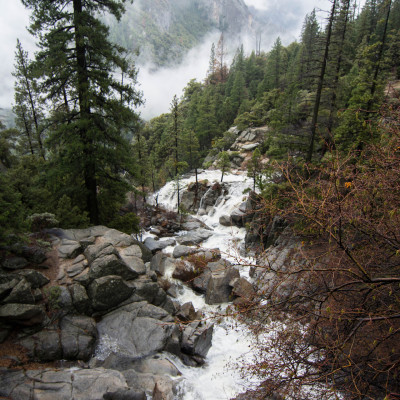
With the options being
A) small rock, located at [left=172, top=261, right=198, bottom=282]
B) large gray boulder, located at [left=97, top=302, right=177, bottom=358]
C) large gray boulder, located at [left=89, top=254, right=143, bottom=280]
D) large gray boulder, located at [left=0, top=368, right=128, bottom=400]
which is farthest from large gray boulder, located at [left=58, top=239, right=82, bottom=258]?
small rock, located at [left=172, top=261, right=198, bottom=282]

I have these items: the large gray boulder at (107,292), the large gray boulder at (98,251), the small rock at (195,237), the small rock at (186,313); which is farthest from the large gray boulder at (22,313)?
the small rock at (195,237)

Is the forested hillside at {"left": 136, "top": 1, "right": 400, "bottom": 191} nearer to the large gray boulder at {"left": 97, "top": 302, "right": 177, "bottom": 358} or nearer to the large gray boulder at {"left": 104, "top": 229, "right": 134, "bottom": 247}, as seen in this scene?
the large gray boulder at {"left": 104, "top": 229, "right": 134, "bottom": 247}

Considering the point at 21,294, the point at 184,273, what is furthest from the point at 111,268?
the point at 184,273

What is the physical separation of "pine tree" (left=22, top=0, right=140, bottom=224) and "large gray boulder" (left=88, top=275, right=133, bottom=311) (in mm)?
5684

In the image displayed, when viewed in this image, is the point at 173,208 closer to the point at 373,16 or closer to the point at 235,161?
the point at 235,161

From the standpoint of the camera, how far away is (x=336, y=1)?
1276cm

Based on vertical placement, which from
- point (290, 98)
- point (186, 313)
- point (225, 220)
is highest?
point (290, 98)

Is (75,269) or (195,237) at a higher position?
(75,269)

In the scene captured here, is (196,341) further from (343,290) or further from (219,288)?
(343,290)

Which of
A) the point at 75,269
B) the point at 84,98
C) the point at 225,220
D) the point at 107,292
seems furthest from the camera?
the point at 225,220

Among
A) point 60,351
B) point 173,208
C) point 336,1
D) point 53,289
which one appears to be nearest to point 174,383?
point 60,351

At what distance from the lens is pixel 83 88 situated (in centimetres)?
1105

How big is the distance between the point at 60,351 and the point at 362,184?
8864 millimetres

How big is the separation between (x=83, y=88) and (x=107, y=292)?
9157 mm
